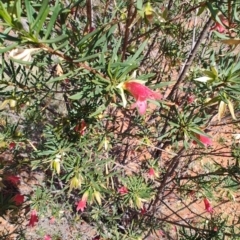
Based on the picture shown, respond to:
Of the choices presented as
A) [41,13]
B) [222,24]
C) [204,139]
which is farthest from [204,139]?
[41,13]

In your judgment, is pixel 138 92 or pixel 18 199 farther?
pixel 18 199

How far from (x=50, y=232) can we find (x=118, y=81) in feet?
7.60

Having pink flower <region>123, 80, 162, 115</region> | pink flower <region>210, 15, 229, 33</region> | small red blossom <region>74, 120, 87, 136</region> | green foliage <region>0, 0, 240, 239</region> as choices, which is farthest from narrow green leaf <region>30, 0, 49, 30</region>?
small red blossom <region>74, 120, 87, 136</region>

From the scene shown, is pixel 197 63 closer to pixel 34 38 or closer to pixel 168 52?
pixel 168 52

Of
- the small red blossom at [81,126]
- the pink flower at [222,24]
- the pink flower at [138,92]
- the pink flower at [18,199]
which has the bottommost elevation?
the pink flower at [18,199]

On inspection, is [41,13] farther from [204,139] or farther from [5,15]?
[204,139]

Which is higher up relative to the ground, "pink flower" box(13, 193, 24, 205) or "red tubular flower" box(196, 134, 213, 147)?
"red tubular flower" box(196, 134, 213, 147)

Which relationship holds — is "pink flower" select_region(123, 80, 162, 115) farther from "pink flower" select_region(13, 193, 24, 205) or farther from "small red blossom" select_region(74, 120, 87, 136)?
"pink flower" select_region(13, 193, 24, 205)

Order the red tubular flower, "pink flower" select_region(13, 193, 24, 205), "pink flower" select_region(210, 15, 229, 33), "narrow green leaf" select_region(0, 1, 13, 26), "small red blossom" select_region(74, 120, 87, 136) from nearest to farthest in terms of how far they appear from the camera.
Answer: "narrow green leaf" select_region(0, 1, 13, 26), "pink flower" select_region(210, 15, 229, 33), the red tubular flower, "small red blossom" select_region(74, 120, 87, 136), "pink flower" select_region(13, 193, 24, 205)

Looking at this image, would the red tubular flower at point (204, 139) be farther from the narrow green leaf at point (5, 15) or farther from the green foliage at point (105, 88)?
the narrow green leaf at point (5, 15)

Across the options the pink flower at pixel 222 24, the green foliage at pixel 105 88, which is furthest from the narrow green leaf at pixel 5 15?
the pink flower at pixel 222 24

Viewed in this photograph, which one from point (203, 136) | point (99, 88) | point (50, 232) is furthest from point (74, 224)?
point (99, 88)

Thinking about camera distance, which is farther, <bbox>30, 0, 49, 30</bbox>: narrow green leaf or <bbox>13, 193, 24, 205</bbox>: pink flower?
<bbox>13, 193, 24, 205</bbox>: pink flower

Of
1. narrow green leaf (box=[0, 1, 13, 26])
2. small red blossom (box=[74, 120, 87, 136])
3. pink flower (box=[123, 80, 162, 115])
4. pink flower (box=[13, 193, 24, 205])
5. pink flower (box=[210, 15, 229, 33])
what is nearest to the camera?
narrow green leaf (box=[0, 1, 13, 26])
